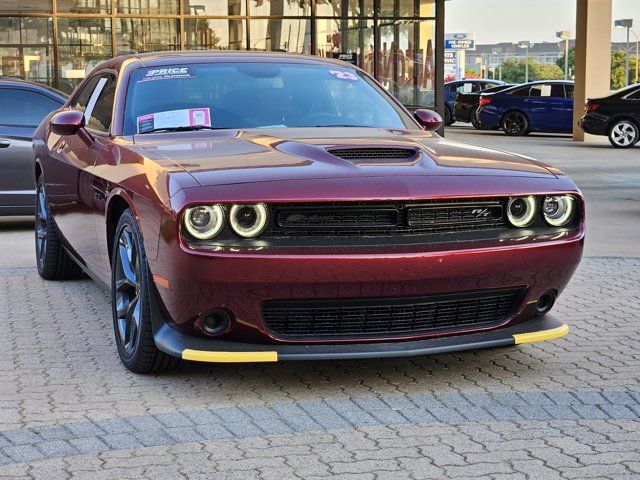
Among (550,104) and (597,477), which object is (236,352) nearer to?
(597,477)

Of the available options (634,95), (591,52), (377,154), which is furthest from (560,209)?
(591,52)

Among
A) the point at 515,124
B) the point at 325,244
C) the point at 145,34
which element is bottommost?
the point at 515,124

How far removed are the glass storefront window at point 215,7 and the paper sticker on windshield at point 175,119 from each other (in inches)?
752

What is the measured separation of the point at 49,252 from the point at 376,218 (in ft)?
13.1

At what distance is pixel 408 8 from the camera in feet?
86.8

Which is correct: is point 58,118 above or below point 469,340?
above

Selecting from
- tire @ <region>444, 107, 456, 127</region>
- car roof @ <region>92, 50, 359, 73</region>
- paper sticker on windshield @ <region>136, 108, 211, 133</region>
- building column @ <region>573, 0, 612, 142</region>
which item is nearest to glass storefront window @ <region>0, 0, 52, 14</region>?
building column @ <region>573, 0, 612, 142</region>

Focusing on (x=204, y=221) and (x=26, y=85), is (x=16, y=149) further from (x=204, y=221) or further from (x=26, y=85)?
(x=204, y=221)

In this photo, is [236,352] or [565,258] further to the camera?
[565,258]

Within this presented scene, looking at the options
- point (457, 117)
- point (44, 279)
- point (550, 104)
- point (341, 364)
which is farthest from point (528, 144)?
point (341, 364)

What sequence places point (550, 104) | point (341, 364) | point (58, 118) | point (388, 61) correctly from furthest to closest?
point (550, 104), point (388, 61), point (58, 118), point (341, 364)

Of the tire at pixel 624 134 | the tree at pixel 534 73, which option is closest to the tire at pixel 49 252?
the tire at pixel 624 134

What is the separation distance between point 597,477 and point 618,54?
136730 mm

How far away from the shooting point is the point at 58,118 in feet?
22.0
